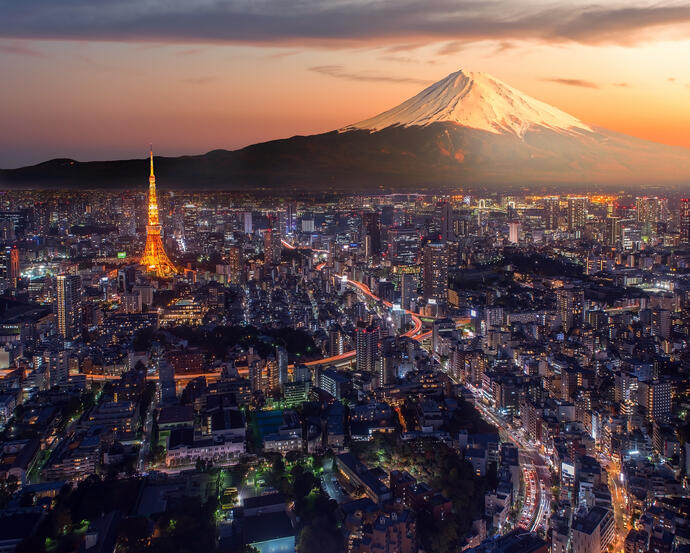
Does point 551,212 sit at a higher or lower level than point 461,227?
higher

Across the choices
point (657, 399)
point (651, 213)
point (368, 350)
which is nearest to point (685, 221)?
point (651, 213)

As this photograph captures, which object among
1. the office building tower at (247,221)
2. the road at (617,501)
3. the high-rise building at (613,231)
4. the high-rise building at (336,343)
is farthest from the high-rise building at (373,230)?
the road at (617,501)

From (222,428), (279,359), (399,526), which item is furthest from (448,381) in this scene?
(399,526)

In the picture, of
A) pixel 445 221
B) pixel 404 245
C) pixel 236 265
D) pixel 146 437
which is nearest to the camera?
pixel 146 437

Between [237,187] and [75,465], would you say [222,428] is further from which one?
[237,187]

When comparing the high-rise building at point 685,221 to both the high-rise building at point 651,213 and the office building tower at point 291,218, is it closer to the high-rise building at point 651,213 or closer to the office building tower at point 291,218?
the high-rise building at point 651,213

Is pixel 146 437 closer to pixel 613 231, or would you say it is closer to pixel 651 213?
pixel 613 231

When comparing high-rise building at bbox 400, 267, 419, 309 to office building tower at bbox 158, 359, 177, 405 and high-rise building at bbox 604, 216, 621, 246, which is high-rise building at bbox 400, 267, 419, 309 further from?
high-rise building at bbox 604, 216, 621, 246
